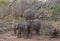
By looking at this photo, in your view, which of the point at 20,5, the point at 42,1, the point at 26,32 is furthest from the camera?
the point at 42,1

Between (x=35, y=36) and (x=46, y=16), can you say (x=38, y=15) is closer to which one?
(x=46, y=16)

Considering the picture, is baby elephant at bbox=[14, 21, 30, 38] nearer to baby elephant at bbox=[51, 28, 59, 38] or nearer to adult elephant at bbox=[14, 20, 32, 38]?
adult elephant at bbox=[14, 20, 32, 38]

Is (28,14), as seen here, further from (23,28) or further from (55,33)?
(55,33)

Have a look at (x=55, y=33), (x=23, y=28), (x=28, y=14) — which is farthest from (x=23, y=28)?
(x=28, y=14)

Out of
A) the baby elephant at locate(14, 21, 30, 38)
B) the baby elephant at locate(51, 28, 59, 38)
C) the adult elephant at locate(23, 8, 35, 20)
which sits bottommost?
the baby elephant at locate(51, 28, 59, 38)

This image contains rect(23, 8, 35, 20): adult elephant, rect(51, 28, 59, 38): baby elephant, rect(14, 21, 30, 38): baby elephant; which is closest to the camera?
rect(14, 21, 30, 38): baby elephant

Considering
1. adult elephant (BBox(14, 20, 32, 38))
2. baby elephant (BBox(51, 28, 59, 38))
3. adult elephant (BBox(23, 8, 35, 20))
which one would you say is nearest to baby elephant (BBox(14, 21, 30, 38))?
adult elephant (BBox(14, 20, 32, 38))

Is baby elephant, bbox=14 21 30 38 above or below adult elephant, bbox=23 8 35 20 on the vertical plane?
below

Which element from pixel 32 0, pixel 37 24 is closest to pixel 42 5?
pixel 32 0

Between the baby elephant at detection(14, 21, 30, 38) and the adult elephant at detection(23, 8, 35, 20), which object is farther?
the adult elephant at detection(23, 8, 35, 20)

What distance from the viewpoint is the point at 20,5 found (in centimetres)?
1073

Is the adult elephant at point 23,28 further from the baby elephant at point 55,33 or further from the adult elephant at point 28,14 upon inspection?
the adult elephant at point 28,14

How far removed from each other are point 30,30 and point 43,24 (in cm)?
174

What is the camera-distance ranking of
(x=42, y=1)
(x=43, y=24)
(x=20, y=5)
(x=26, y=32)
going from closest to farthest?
1. (x=26, y=32)
2. (x=43, y=24)
3. (x=20, y=5)
4. (x=42, y=1)
